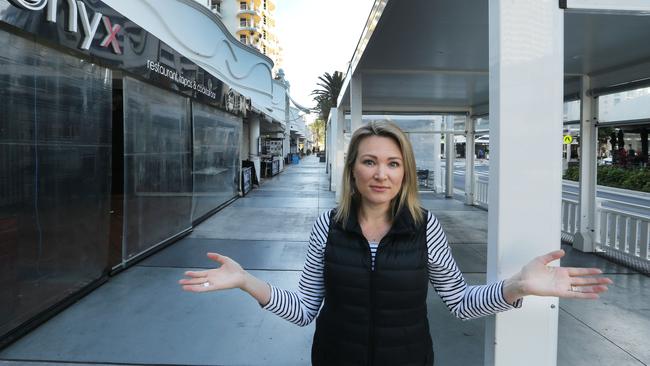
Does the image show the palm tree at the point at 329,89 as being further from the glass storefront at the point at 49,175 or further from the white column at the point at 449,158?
the glass storefront at the point at 49,175

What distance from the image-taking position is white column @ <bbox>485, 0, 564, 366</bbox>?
189cm

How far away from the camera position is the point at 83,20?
179 inches

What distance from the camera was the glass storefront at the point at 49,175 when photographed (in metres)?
3.80

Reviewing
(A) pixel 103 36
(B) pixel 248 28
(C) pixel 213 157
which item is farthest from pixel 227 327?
(B) pixel 248 28

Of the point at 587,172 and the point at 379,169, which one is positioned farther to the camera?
the point at 587,172

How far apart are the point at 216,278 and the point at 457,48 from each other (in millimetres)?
5770

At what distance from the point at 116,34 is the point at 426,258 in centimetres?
508

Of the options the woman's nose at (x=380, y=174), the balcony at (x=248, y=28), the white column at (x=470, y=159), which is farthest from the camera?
the balcony at (x=248, y=28)

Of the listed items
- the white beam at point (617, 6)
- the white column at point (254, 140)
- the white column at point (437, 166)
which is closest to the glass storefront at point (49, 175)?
the white beam at point (617, 6)

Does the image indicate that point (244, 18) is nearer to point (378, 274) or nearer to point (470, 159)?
point (470, 159)

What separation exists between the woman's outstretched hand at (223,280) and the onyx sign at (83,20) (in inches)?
127

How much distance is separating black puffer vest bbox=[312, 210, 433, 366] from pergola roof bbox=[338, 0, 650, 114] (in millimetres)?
992

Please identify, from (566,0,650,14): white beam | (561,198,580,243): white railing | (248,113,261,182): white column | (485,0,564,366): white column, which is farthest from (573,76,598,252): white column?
(248,113,261,182): white column

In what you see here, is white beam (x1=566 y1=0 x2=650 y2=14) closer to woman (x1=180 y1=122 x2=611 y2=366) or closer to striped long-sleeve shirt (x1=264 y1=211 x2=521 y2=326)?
woman (x1=180 y1=122 x2=611 y2=366)
